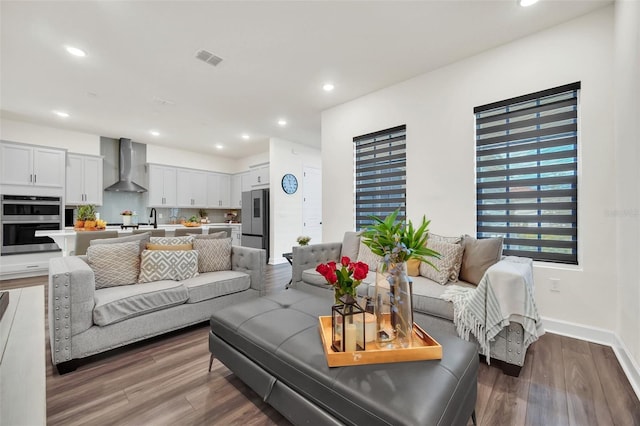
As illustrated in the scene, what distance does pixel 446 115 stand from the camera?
3.10 m

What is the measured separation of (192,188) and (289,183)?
2690 millimetres

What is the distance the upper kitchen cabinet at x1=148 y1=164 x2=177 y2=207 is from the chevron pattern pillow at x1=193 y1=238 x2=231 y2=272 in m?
4.16

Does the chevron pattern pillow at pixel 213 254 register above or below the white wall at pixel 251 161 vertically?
below

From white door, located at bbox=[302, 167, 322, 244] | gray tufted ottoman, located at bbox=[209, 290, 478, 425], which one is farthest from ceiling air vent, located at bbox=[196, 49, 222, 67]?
white door, located at bbox=[302, 167, 322, 244]

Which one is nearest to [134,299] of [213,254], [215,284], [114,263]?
[114,263]

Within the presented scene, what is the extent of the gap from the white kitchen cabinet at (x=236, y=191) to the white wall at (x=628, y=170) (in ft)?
22.6

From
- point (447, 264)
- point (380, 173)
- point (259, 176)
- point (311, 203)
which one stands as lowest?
point (447, 264)

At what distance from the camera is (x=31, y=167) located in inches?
181

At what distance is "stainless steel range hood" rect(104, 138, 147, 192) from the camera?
5759 mm

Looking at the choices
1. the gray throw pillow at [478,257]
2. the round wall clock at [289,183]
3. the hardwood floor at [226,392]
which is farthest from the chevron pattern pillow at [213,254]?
the round wall clock at [289,183]

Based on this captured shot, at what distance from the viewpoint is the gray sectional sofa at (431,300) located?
1.78 metres

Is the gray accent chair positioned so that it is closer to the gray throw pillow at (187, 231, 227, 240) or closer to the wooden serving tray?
the gray throw pillow at (187, 231, 227, 240)

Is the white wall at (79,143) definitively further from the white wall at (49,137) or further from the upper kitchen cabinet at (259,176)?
the upper kitchen cabinet at (259,176)

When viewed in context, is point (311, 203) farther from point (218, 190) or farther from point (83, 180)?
point (83, 180)
